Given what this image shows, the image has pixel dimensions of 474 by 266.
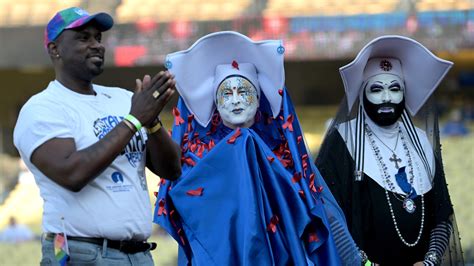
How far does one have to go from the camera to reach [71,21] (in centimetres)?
426

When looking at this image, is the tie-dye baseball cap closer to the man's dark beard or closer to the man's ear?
the man's ear

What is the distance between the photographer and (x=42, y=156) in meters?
4.04

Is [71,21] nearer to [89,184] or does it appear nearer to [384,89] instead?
[89,184]

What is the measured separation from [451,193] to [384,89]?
27.4ft

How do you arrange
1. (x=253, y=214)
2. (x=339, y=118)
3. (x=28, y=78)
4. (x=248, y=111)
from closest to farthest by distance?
1. (x=253, y=214)
2. (x=248, y=111)
3. (x=339, y=118)
4. (x=28, y=78)

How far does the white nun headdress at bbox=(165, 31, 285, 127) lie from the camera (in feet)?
16.6

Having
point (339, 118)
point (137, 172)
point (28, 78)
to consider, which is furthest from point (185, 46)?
point (137, 172)

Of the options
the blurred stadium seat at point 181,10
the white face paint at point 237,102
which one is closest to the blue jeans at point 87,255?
the white face paint at point 237,102

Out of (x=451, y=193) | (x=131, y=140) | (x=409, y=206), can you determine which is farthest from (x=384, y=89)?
(x=451, y=193)

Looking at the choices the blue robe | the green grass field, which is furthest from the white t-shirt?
the green grass field

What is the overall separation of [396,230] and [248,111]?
900 millimetres

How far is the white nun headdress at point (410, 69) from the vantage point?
5339 mm

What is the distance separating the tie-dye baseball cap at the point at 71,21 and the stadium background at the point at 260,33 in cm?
861

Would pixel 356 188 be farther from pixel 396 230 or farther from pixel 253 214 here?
pixel 253 214
